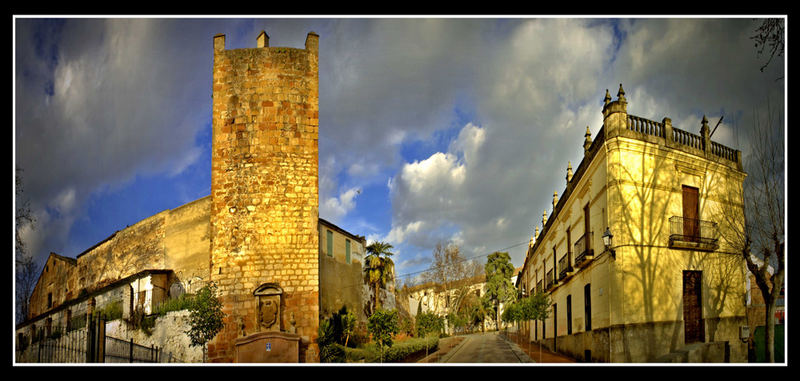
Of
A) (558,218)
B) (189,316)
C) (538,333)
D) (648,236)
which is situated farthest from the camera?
(538,333)

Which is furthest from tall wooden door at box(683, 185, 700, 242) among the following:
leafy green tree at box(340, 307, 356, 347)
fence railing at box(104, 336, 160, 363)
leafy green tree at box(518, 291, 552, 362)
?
fence railing at box(104, 336, 160, 363)

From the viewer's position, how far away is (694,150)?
14.1m

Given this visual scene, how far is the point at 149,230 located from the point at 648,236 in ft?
59.4

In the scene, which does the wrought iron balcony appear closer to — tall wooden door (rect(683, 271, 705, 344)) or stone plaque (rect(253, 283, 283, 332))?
tall wooden door (rect(683, 271, 705, 344))

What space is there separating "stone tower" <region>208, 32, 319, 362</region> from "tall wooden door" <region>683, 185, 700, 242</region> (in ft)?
31.1

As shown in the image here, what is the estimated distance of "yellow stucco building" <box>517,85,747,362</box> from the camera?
43.1 ft

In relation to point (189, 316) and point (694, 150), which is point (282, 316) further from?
point (694, 150)

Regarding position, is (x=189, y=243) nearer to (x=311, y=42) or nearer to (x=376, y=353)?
(x=376, y=353)

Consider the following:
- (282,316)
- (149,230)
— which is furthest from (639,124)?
(149,230)

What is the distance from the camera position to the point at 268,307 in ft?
53.0

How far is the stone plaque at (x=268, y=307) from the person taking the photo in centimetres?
1599

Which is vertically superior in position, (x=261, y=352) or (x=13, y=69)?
(x=13, y=69)

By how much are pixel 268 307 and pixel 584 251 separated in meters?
8.62

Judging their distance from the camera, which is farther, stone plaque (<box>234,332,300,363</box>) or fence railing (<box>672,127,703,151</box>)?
stone plaque (<box>234,332,300,363</box>)
